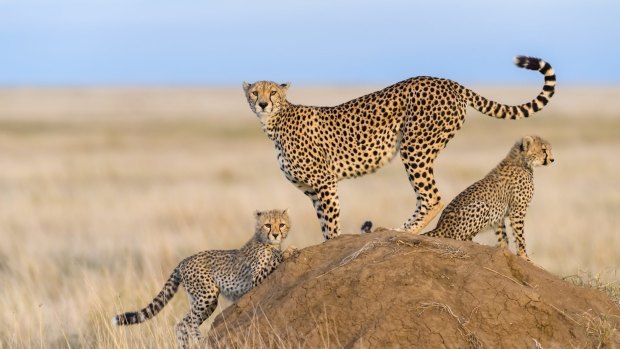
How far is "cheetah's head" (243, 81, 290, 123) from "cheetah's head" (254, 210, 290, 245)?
3.14 ft

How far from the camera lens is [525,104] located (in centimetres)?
669

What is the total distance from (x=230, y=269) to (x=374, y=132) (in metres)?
1.47

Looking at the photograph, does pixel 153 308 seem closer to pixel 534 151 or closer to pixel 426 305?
pixel 426 305

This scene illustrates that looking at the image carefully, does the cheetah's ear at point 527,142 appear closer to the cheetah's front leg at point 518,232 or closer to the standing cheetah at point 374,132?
the standing cheetah at point 374,132

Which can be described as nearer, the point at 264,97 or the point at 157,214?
the point at 264,97

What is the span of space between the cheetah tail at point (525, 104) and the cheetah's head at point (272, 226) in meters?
1.62

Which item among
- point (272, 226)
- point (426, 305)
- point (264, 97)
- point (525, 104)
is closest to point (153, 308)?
point (272, 226)

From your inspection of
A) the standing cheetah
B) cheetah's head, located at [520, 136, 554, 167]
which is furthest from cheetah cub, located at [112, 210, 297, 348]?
cheetah's head, located at [520, 136, 554, 167]

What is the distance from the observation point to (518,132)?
33.5 meters

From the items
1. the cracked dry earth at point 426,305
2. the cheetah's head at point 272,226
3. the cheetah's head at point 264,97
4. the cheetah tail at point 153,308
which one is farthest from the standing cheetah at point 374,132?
the cracked dry earth at point 426,305

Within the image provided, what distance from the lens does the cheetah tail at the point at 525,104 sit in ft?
21.3

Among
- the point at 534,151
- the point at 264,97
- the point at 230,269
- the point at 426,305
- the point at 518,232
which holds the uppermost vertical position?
the point at 264,97

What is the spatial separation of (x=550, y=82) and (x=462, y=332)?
7.26 feet

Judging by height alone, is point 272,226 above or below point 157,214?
above
